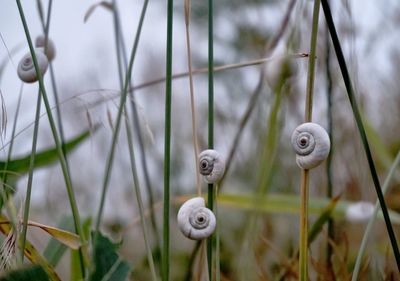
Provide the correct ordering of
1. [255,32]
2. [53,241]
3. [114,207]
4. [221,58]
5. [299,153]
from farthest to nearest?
[221,58], [255,32], [114,207], [53,241], [299,153]

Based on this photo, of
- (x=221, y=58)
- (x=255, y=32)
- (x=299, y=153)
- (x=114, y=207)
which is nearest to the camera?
(x=299, y=153)

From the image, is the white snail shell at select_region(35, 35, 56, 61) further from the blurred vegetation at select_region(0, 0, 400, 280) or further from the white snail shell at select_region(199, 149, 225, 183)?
the white snail shell at select_region(199, 149, 225, 183)

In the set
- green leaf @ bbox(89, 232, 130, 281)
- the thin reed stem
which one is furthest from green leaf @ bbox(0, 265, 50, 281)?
the thin reed stem

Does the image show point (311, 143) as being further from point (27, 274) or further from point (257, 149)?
point (257, 149)

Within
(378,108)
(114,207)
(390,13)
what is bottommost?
(114,207)

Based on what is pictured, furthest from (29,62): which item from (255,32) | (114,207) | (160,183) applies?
(255,32)

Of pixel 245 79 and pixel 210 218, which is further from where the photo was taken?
pixel 245 79

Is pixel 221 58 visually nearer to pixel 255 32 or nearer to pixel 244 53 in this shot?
pixel 244 53
